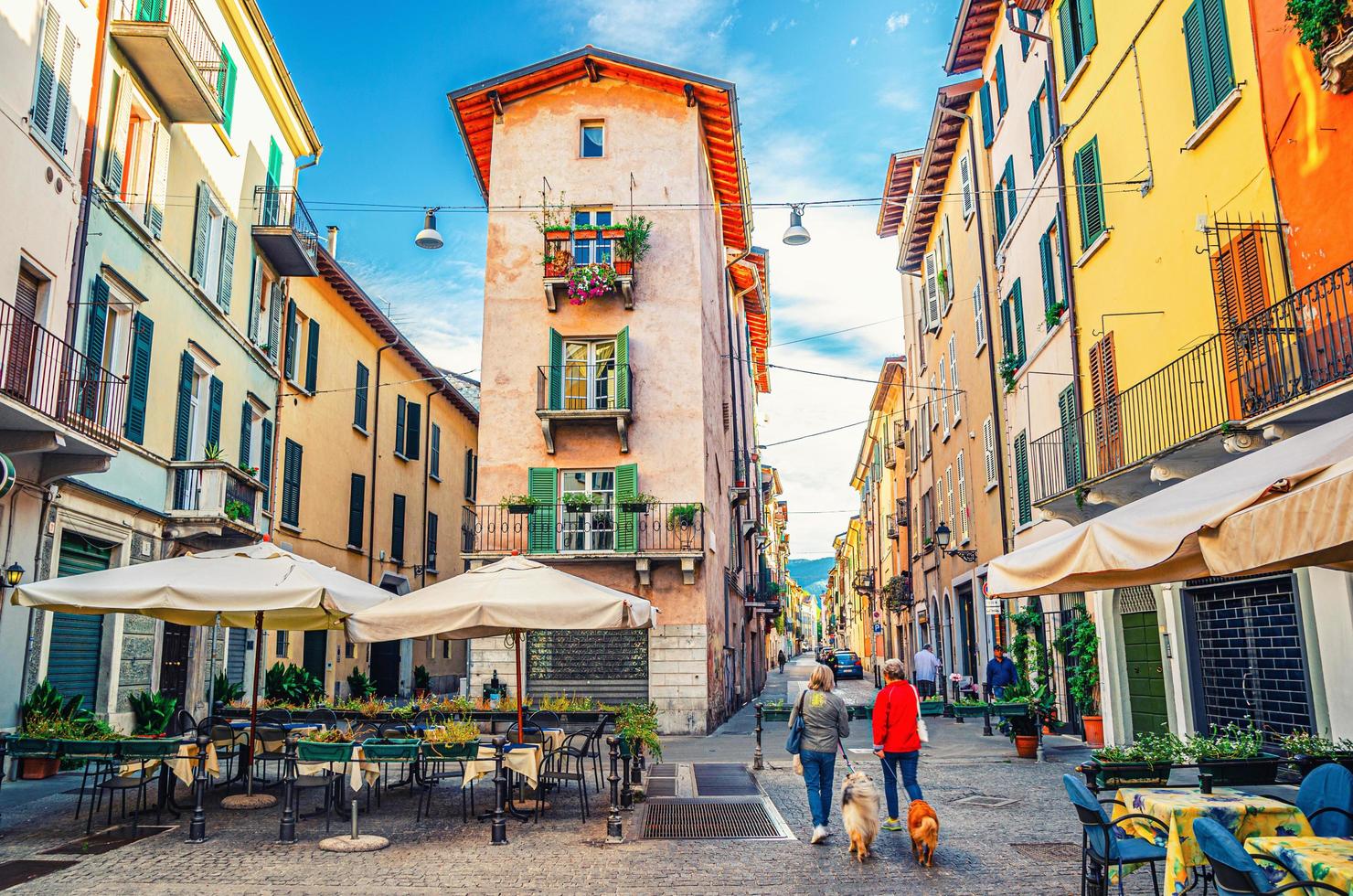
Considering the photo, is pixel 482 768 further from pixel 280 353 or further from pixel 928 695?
pixel 928 695

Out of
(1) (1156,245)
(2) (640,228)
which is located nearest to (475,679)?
(2) (640,228)

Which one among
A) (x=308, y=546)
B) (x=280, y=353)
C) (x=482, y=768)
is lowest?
(x=482, y=768)

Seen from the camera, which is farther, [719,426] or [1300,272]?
[719,426]

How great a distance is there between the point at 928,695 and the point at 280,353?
17.5m

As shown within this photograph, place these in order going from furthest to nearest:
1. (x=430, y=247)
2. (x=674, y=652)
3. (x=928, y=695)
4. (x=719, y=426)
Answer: (x=719, y=426)
(x=928, y=695)
(x=674, y=652)
(x=430, y=247)

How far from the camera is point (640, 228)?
76.3ft

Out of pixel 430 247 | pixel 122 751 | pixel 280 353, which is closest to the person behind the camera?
pixel 122 751

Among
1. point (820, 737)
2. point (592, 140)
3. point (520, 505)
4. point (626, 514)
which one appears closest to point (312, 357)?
point (520, 505)

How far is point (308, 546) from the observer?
2438 centimetres

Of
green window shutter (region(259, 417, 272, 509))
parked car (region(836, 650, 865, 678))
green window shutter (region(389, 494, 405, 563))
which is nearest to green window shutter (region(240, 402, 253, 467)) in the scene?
green window shutter (region(259, 417, 272, 509))

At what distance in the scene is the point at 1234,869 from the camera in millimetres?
4324

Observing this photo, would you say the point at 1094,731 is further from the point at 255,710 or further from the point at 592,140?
the point at 592,140

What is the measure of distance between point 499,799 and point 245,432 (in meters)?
14.4

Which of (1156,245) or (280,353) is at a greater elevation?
(280,353)
